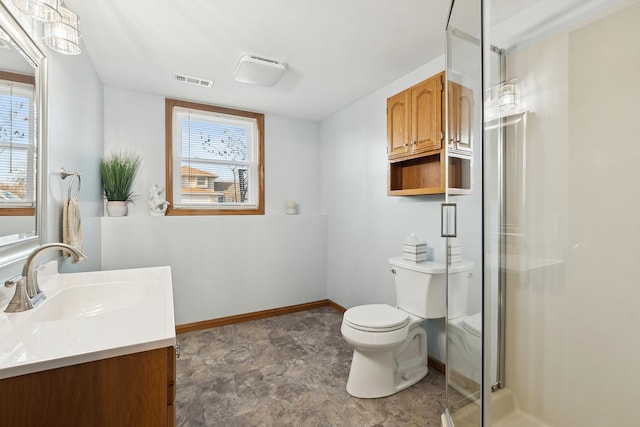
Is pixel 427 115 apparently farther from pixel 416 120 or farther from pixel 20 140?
pixel 20 140

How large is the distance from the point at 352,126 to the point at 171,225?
6.71 ft

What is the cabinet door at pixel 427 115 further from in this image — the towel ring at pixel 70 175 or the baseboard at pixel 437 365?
the towel ring at pixel 70 175

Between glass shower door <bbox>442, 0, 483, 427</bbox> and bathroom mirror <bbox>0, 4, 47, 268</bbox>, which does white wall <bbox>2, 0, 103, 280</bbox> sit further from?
glass shower door <bbox>442, 0, 483, 427</bbox>

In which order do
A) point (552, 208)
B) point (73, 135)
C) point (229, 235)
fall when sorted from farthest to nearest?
point (229, 235)
point (73, 135)
point (552, 208)

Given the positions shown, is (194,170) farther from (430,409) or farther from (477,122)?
(430,409)

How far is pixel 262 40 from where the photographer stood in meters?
1.93

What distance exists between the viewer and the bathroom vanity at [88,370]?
68 centimetres

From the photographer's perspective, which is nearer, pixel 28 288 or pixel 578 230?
pixel 28 288

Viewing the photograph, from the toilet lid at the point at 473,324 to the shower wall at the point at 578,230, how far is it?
14.3 inches

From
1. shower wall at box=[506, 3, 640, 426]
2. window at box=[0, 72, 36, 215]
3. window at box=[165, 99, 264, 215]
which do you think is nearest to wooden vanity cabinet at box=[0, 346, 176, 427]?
window at box=[0, 72, 36, 215]

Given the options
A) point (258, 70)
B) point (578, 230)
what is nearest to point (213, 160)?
point (258, 70)

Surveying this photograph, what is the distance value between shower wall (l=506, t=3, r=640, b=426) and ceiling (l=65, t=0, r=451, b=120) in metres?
0.73

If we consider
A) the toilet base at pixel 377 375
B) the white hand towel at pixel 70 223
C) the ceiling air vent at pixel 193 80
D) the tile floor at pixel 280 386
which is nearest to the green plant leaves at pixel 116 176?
the ceiling air vent at pixel 193 80

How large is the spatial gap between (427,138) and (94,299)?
210 cm
